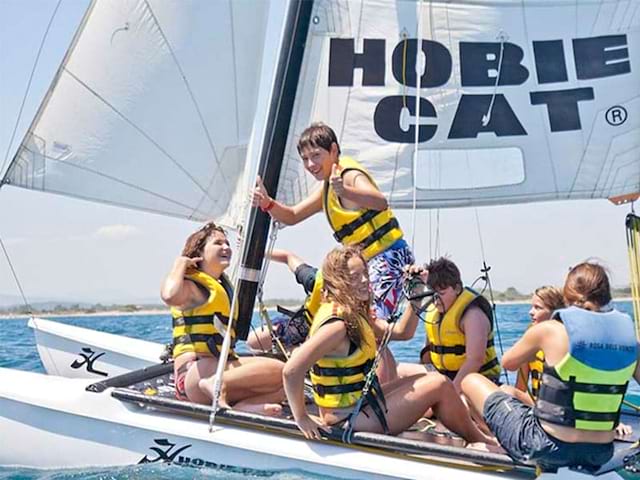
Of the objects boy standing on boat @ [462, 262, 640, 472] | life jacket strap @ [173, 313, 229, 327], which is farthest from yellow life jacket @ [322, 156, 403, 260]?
boy standing on boat @ [462, 262, 640, 472]

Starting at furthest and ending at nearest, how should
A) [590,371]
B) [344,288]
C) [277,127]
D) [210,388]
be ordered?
[277,127]
[210,388]
[344,288]
[590,371]

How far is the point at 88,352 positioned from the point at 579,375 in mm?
4634

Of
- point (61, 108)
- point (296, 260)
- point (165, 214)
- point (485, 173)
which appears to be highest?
point (61, 108)

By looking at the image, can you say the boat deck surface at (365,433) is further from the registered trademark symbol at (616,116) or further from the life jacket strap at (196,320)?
the registered trademark symbol at (616,116)

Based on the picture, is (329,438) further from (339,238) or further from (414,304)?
(339,238)

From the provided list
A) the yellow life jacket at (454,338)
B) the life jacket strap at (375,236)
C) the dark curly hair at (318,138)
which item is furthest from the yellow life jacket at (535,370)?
the dark curly hair at (318,138)

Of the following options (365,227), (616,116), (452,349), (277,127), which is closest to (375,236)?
(365,227)

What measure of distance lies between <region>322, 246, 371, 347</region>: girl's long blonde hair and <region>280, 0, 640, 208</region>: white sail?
162 centimetres

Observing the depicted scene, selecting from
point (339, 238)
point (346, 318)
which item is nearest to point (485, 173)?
point (339, 238)

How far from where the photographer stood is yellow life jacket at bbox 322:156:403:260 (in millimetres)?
4020

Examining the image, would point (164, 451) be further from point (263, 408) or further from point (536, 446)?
point (536, 446)

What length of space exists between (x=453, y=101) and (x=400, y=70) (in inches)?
15.9

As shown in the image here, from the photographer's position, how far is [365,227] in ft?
13.2

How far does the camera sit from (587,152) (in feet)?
15.5
